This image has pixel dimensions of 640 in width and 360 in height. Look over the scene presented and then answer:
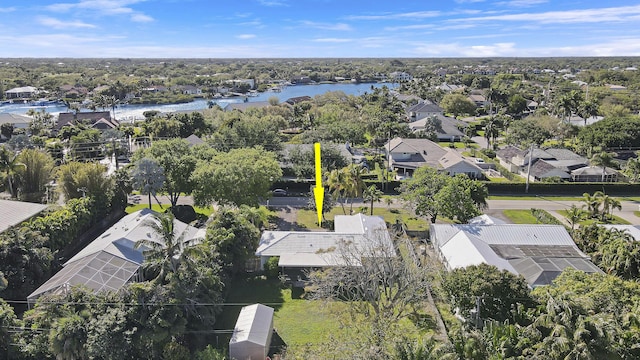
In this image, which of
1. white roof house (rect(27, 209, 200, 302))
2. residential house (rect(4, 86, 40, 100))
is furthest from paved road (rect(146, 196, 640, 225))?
residential house (rect(4, 86, 40, 100))

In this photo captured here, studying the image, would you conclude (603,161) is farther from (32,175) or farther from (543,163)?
(32,175)

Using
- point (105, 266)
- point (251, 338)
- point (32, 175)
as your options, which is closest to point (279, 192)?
point (105, 266)

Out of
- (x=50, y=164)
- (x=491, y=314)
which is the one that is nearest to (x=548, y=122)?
(x=491, y=314)

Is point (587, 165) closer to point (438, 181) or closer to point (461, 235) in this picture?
point (438, 181)

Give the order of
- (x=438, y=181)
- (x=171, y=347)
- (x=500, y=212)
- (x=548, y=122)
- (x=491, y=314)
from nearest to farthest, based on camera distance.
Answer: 1. (x=171, y=347)
2. (x=491, y=314)
3. (x=438, y=181)
4. (x=500, y=212)
5. (x=548, y=122)

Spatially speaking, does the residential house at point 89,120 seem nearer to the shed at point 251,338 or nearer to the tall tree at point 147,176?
the tall tree at point 147,176

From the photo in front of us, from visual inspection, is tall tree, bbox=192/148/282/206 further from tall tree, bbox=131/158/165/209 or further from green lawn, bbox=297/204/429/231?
green lawn, bbox=297/204/429/231
